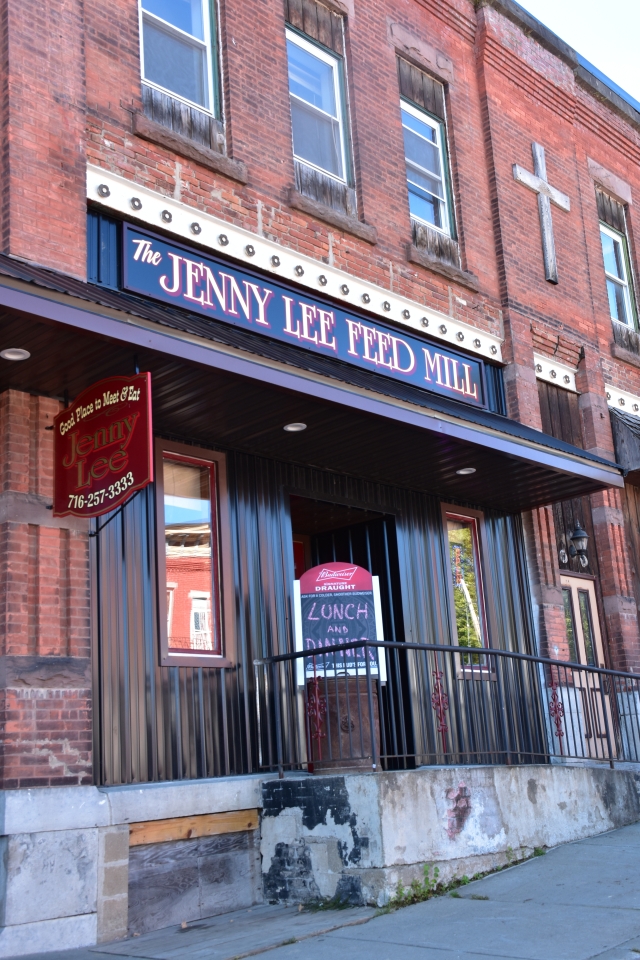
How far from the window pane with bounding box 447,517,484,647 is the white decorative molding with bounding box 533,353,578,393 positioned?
8.24 feet

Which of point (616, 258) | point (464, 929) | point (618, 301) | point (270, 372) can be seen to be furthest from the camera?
point (616, 258)

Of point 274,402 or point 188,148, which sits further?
point 188,148

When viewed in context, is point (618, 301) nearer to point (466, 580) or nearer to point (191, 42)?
point (466, 580)

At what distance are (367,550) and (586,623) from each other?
3.79 meters

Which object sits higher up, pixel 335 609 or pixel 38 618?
pixel 335 609

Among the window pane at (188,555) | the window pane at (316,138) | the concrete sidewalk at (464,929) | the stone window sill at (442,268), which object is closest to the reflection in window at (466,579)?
the stone window sill at (442,268)

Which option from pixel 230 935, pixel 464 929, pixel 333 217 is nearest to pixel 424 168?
pixel 333 217

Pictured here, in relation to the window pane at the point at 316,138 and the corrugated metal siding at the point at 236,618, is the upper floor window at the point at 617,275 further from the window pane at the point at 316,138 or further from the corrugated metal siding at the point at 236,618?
the corrugated metal siding at the point at 236,618

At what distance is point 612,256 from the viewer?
15.8 meters

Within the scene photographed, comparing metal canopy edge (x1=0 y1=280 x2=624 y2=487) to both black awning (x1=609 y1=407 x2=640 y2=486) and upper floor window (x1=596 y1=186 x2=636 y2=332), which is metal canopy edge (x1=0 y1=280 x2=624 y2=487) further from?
upper floor window (x1=596 y1=186 x2=636 y2=332)

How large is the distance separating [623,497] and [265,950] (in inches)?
368

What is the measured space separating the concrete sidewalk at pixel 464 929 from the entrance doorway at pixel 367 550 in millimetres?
2416

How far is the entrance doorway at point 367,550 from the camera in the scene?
10391 mm

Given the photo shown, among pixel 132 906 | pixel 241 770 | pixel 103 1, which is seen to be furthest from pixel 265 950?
pixel 103 1
